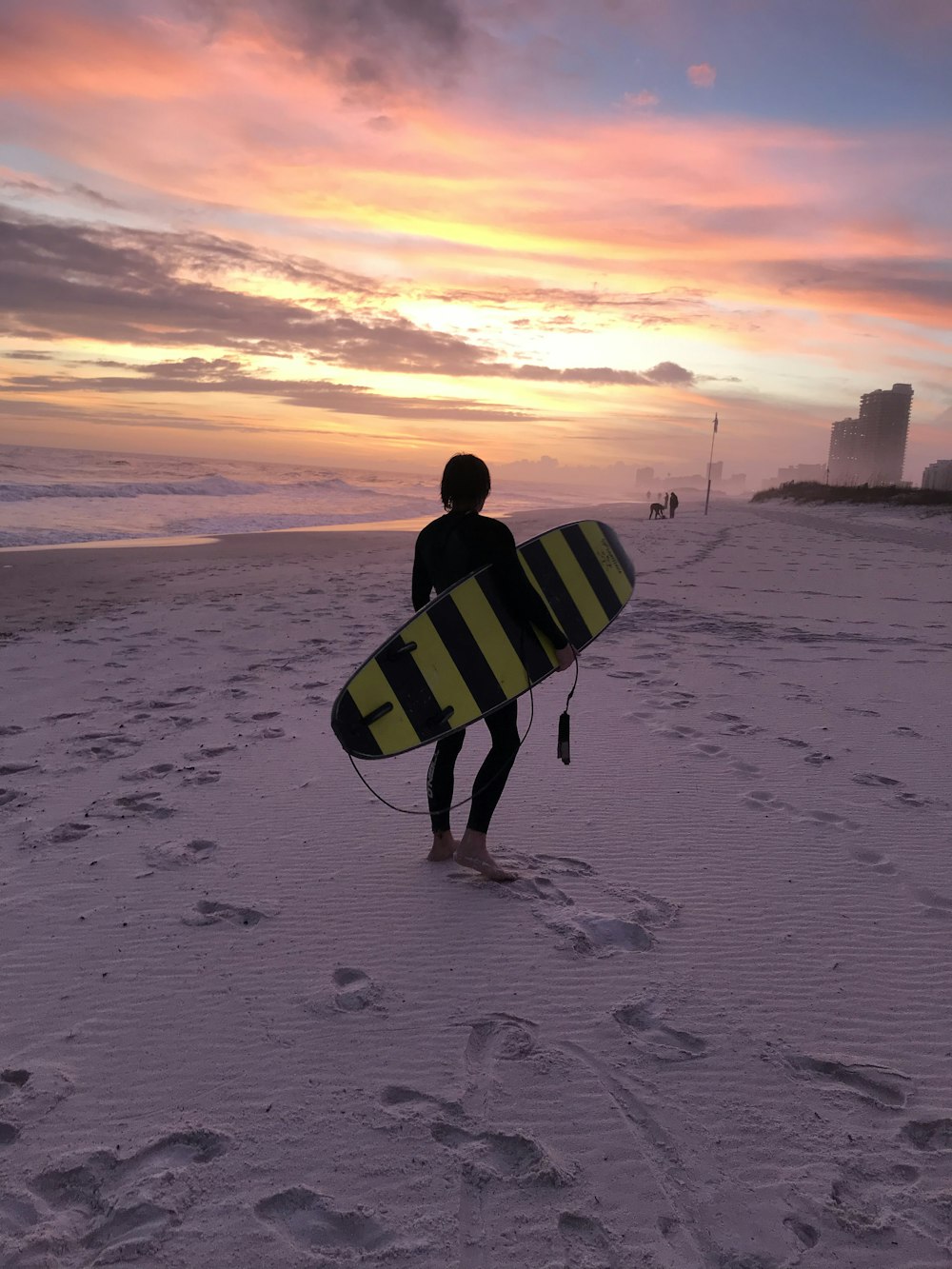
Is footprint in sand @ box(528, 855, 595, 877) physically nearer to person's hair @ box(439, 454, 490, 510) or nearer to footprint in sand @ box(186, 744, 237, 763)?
person's hair @ box(439, 454, 490, 510)

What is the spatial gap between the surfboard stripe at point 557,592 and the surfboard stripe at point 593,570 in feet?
0.67

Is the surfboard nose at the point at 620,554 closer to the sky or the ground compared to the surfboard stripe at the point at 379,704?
closer to the sky

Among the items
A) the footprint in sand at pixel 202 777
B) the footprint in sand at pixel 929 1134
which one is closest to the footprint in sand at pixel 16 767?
the footprint in sand at pixel 202 777

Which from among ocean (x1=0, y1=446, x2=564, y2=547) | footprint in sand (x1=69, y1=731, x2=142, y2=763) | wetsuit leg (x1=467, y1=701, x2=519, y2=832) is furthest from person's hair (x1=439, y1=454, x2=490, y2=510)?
ocean (x1=0, y1=446, x2=564, y2=547)

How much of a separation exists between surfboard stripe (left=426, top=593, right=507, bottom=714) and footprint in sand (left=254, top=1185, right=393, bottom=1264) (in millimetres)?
2049

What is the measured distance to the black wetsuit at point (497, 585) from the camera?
347 centimetres

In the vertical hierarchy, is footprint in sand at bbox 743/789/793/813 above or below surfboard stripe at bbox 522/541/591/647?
below

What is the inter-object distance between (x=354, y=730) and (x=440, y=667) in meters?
0.48

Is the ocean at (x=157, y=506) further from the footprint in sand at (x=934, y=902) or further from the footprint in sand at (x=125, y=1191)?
the footprint in sand at (x=934, y=902)

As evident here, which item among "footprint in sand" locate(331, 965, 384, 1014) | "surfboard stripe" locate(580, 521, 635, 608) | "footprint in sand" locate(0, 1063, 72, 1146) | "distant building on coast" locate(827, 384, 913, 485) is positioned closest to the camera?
"footprint in sand" locate(0, 1063, 72, 1146)

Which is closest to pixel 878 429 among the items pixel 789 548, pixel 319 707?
pixel 789 548

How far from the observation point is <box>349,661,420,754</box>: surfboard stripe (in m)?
3.62

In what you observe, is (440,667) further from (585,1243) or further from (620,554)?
(585,1243)

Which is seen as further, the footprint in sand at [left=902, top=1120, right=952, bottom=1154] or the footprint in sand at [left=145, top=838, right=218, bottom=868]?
the footprint in sand at [left=145, top=838, right=218, bottom=868]
